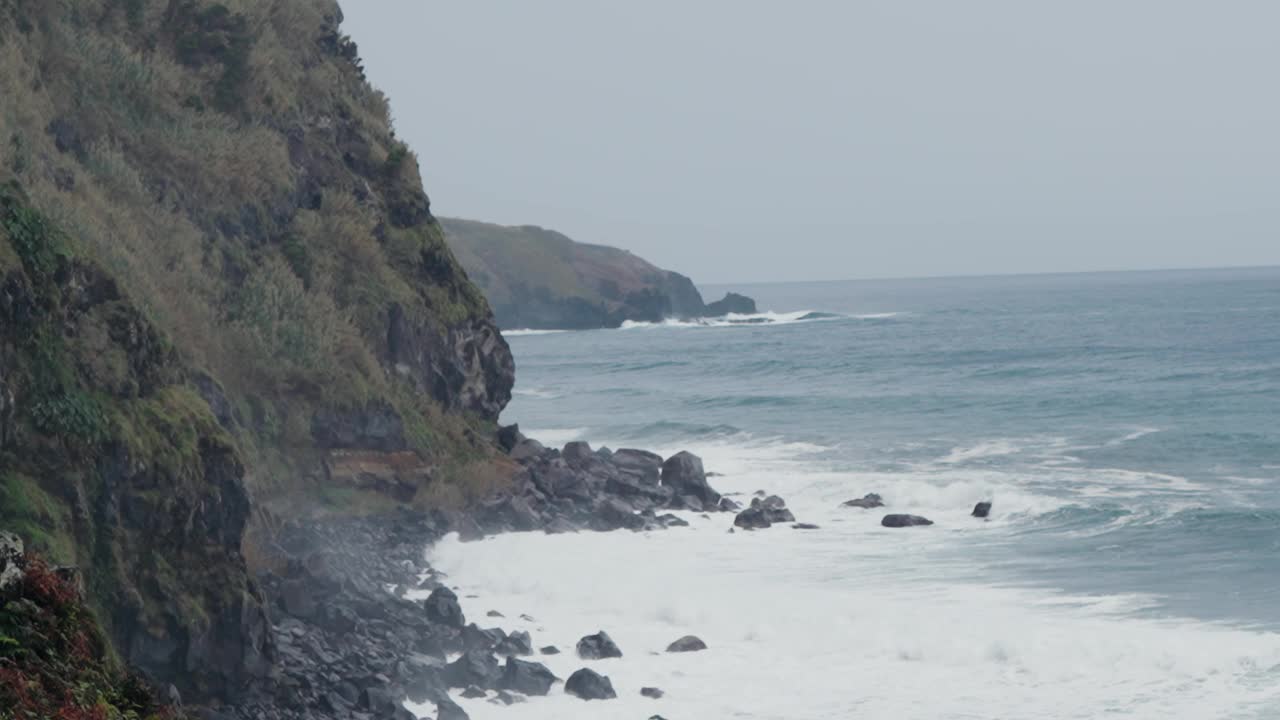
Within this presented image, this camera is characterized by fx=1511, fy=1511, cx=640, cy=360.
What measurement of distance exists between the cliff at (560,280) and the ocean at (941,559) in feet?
Answer: 192

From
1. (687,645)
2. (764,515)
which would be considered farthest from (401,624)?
(764,515)

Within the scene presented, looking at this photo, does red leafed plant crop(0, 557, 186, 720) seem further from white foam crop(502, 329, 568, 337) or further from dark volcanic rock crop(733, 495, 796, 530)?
white foam crop(502, 329, 568, 337)

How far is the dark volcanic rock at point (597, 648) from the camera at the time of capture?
2348cm

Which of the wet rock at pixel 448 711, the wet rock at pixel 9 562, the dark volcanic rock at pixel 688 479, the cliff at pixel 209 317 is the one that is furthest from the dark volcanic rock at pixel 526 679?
the dark volcanic rock at pixel 688 479

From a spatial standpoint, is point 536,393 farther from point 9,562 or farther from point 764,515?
point 9,562

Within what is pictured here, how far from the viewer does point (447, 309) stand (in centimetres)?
3694

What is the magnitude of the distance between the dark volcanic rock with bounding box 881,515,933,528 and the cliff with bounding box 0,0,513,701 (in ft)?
31.6

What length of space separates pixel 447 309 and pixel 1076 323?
85.5m

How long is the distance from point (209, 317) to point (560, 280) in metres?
102

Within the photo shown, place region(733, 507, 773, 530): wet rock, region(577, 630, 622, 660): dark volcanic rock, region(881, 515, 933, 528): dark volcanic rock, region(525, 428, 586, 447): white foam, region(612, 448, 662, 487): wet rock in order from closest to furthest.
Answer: region(577, 630, 622, 660): dark volcanic rock, region(733, 507, 773, 530): wet rock, region(881, 515, 933, 528): dark volcanic rock, region(612, 448, 662, 487): wet rock, region(525, 428, 586, 447): white foam

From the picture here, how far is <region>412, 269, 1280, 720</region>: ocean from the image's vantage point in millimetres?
Result: 21953

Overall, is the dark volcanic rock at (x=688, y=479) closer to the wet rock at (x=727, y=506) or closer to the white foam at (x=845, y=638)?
the wet rock at (x=727, y=506)

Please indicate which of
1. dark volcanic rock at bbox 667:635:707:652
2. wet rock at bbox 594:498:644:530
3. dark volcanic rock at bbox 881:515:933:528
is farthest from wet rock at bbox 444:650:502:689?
dark volcanic rock at bbox 881:515:933:528

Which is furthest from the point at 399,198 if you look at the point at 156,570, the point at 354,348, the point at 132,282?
the point at 156,570
